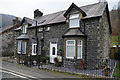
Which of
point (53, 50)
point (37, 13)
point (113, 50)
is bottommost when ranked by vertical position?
point (113, 50)

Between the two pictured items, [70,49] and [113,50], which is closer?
[70,49]

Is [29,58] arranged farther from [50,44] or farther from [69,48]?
[69,48]

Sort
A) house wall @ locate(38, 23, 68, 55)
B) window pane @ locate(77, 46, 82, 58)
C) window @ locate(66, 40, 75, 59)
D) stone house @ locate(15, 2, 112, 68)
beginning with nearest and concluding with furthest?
stone house @ locate(15, 2, 112, 68) → window pane @ locate(77, 46, 82, 58) → window @ locate(66, 40, 75, 59) → house wall @ locate(38, 23, 68, 55)

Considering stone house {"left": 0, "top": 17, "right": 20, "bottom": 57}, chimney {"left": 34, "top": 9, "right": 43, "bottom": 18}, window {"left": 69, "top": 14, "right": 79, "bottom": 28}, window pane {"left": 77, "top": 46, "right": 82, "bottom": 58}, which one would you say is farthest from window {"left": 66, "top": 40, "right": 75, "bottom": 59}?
stone house {"left": 0, "top": 17, "right": 20, "bottom": 57}

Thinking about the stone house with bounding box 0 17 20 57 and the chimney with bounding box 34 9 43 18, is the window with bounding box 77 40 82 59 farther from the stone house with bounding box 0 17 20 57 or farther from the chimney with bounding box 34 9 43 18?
the stone house with bounding box 0 17 20 57

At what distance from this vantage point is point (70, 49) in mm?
10883

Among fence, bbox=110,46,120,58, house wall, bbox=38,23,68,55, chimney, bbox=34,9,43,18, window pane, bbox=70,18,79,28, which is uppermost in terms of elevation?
chimney, bbox=34,9,43,18

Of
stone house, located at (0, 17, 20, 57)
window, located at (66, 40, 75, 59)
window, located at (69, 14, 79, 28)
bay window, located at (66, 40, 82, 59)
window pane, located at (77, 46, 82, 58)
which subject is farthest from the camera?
stone house, located at (0, 17, 20, 57)

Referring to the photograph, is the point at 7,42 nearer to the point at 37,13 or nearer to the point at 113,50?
the point at 37,13

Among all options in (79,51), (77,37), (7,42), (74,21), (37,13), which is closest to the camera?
(77,37)

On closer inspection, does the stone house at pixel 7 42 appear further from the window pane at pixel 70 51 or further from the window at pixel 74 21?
the window at pixel 74 21

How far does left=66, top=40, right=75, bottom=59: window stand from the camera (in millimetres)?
10656

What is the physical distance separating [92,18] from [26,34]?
459 inches

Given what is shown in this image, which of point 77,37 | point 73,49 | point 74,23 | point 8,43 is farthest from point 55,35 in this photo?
point 8,43
